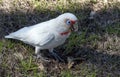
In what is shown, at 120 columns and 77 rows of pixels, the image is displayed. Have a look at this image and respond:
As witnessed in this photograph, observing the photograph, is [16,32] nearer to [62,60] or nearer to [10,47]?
[10,47]

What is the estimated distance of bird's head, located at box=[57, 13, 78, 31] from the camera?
12.6 feet

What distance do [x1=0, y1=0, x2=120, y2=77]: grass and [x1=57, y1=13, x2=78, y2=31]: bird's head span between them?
1.62 ft

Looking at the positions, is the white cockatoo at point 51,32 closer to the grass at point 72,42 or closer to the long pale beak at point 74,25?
the long pale beak at point 74,25

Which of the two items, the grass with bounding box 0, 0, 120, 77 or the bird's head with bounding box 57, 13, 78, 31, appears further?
the grass with bounding box 0, 0, 120, 77

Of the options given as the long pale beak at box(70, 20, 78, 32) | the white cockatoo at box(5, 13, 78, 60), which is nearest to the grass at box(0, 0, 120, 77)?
the white cockatoo at box(5, 13, 78, 60)

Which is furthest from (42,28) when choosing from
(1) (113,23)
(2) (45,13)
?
(1) (113,23)

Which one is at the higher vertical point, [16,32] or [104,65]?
[16,32]

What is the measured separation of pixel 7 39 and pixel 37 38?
21.0 inches

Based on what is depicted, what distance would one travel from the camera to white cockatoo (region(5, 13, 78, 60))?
387 cm

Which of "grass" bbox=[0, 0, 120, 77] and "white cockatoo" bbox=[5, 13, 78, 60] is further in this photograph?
"grass" bbox=[0, 0, 120, 77]

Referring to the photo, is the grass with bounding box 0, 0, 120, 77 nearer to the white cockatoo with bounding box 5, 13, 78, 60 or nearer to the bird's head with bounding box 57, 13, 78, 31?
the white cockatoo with bounding box 5, 13, 78, 60

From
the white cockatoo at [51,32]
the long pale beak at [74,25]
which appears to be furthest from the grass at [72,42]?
the long pale beak at [74,25]

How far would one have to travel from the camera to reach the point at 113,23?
477 centimetres

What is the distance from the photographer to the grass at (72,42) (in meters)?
4.16
